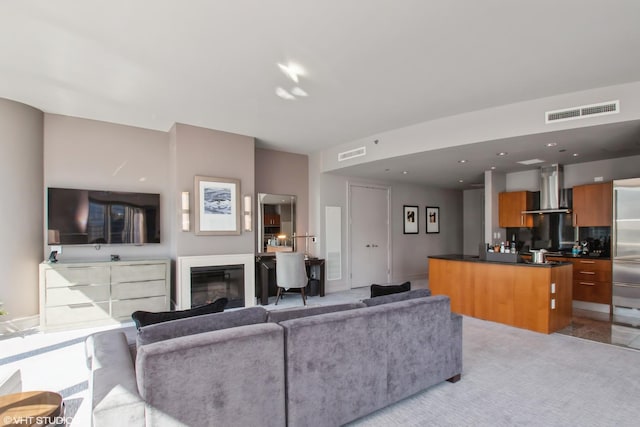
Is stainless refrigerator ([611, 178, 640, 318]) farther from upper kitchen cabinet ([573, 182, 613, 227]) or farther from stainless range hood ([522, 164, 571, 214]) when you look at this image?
stainless range hood ([522, 164, 571, 214])

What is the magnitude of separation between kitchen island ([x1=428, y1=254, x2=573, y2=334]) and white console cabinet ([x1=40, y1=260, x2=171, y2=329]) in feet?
14.3

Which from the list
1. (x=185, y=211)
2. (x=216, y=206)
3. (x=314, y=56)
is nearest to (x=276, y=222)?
(x=216, y=206)

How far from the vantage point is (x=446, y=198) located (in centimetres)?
931

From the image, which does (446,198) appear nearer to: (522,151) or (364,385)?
(522,151)

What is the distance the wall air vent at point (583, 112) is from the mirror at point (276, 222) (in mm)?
4362

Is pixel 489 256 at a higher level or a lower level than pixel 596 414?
higher

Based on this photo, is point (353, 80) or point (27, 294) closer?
point (353, 80)

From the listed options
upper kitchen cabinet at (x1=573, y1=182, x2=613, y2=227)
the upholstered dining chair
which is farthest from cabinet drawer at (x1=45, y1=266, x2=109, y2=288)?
upper kitchen cabinet at (x1=573, y1=182, x2=613, y2=227)

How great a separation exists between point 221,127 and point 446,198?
6.68 metres

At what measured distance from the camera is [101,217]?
15.5 feet

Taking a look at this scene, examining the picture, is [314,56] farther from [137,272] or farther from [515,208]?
[515,208]

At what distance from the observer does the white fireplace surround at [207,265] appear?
16.0 feet

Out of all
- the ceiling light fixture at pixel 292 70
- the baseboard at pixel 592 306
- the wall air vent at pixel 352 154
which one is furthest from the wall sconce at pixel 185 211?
the baseboard at pixel 592 306

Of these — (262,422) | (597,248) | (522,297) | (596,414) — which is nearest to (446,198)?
(597,248)
